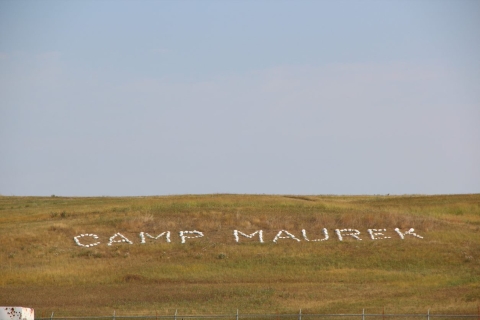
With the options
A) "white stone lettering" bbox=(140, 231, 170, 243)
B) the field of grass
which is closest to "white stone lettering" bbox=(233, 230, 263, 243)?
the field of grass

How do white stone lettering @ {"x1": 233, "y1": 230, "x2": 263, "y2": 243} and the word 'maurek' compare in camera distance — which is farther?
white stone lettering @ {"x1": 233, "y1": 230, "x2": 263, "y2": 243}

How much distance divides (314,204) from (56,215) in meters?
24.0

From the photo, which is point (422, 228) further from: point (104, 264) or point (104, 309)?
point (104, 309)

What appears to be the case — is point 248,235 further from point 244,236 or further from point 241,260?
point 241,260

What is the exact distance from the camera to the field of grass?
46969mm

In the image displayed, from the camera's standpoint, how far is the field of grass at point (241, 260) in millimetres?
46969

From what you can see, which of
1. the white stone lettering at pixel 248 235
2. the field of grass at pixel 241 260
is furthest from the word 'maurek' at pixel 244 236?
the field of grass at pixel 241 260


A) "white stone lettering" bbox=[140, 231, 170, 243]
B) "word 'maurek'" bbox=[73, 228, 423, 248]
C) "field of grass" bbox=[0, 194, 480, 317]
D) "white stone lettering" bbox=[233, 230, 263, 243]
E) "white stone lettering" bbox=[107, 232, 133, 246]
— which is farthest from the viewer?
"white stone lettering" bbox=[140, 231, 170, 243]

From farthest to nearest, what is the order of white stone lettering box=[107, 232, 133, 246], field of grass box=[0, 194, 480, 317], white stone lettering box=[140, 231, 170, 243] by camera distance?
white stone lettering box=[140, 231, 170, 243], white stone lettering box=[107, 232, 133, 246], field of grass box=[0, 194, 480, 317]

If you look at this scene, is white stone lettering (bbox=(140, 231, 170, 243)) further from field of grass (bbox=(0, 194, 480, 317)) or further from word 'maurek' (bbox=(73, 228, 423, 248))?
field of grass (bbox=(0, 194, 480, 317))

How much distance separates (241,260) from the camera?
197 feet

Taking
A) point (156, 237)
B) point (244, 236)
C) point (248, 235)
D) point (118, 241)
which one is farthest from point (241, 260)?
point (118, 241)

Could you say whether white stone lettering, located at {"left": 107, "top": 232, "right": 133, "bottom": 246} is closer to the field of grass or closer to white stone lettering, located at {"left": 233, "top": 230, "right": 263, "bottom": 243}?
the field of grass

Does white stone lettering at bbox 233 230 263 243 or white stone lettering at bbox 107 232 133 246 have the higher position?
white stone lettering at bbox 233 230 263 243
